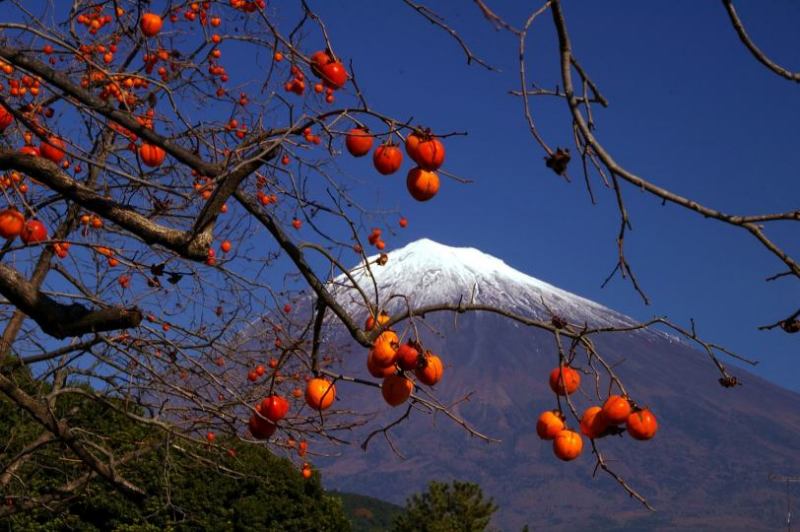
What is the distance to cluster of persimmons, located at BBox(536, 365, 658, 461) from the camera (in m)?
3.05

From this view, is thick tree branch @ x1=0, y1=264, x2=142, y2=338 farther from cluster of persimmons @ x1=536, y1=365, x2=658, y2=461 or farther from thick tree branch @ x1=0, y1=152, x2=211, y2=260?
cluster of persimmons @ x1=536, y1=365, x2=658, y2=461

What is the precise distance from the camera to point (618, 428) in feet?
10.2

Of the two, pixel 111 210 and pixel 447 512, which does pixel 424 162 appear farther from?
pixel 447 512

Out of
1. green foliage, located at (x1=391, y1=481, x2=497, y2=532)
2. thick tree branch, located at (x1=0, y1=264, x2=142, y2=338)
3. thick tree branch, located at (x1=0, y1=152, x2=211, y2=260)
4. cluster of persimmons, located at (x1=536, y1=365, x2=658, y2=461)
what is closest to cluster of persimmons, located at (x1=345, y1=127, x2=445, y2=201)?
cluster of persimmons, located at (x1=536, y1=365, x2=658, y2=461)

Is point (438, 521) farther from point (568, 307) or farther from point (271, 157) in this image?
point (568, 307)

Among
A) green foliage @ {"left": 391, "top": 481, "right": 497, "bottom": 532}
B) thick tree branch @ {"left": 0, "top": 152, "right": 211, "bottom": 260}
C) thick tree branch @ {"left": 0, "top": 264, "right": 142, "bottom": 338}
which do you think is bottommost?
thick tree branch @ {"left": 0, "top": 264, "right": 142, "bottom": 338}

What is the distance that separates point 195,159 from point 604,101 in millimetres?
1902

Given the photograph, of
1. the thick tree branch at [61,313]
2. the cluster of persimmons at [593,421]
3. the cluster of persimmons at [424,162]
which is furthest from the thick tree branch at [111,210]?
the cluster of persimmons at [593,421]

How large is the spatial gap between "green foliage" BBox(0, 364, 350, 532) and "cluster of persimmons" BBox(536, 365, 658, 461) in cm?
613

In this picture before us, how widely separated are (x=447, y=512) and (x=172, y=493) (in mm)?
3376

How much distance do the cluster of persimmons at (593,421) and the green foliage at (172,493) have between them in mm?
6128

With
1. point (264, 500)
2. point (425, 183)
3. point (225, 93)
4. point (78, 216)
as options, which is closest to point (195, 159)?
point (425, 183)

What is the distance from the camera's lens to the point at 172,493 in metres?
9.33

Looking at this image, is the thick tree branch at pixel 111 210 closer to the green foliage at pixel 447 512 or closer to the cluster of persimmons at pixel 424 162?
the cluster of persimmons at pixel 424 162
